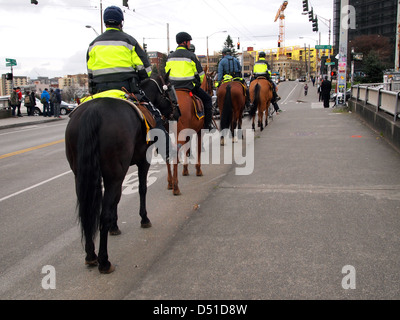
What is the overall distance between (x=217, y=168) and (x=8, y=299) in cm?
598

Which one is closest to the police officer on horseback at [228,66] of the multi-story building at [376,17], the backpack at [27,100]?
the backpack at [27,100]

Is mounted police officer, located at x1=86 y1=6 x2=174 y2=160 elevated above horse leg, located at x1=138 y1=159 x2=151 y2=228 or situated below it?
above

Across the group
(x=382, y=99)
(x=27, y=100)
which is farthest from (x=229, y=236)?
(x=27, y=100)

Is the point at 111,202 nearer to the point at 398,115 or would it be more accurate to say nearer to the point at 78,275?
the point at 78,275

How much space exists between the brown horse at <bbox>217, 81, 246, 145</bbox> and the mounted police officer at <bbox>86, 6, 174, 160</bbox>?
620 centimetres

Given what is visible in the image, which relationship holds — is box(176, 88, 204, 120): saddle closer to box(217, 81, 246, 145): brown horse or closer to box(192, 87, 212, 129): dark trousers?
box(192, 87, 212, 129): dark trousers

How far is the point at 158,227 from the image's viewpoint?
5566 mm

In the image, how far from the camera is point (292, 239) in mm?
4859

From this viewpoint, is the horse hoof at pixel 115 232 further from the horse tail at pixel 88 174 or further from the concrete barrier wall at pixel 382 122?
the concrete barrier wall at pixel 382 122

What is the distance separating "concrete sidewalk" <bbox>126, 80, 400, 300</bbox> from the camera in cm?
375

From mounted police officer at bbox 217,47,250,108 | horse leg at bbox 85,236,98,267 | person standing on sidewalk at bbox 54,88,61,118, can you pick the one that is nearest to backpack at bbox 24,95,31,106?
person standing on sidewalk at bbox 54,88,61,118

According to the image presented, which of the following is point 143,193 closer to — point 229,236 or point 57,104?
point 229,236

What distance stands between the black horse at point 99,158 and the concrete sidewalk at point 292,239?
744mm

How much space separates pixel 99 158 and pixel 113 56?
5.01ft
